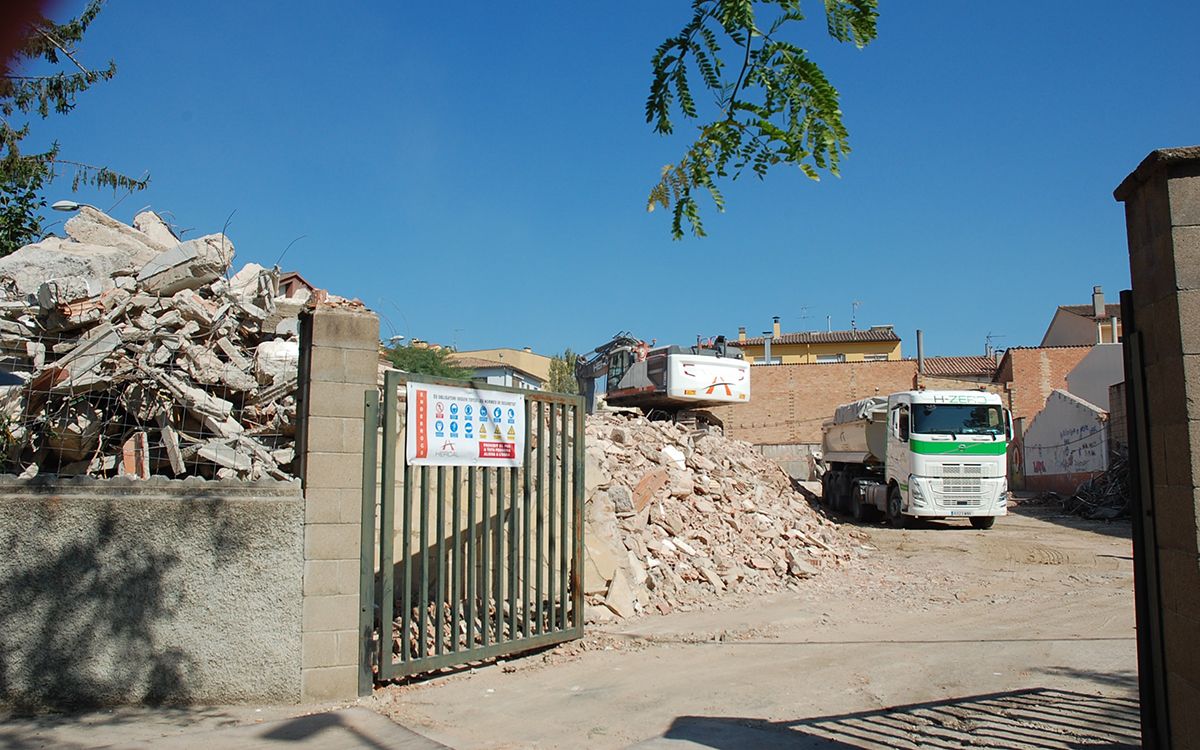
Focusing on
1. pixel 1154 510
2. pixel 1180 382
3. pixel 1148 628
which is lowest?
pixel 1148 628

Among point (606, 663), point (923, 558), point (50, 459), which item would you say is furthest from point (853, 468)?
point (50, 459)

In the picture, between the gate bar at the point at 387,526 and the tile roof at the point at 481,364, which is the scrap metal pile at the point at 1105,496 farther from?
the tile roof at the point at 481,364

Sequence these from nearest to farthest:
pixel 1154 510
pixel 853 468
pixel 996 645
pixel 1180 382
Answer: pixel 1180 382, pixel 1154 510, pixel 996 645, pixel 853 468

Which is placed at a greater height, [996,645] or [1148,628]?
[1148,628]

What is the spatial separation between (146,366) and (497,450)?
138 inches

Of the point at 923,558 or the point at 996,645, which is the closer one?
the point at 996,645

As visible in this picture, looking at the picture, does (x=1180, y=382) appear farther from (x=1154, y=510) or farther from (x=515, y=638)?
(x=515, y=638)

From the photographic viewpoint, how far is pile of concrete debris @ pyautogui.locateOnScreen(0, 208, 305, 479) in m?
7.95

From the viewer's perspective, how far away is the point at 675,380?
21047 millimetres

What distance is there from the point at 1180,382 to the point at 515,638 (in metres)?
5.40

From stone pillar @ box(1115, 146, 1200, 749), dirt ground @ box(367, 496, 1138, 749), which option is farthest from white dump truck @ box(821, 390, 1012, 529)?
stone pillar @ box(1115, 146, 1200, 749)

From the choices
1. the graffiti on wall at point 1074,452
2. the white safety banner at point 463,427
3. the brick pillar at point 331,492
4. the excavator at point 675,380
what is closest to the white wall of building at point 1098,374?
the graffiti on wall at point 1074,452

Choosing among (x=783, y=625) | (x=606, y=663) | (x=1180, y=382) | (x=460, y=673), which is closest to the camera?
(x=1180, y=382)

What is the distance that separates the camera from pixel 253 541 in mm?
6172
